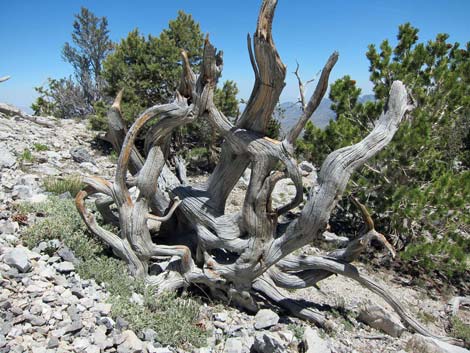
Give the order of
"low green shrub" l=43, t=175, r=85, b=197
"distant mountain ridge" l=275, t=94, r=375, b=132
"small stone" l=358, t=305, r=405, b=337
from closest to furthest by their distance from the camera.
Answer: "small stone" l=358, t=305, r=405, b=337
"distant mountain ridge" l=275, t=94, r=375, b=132
"low green shrub" l=43, t=175, r=85, b=197

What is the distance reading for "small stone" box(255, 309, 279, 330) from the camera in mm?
4766

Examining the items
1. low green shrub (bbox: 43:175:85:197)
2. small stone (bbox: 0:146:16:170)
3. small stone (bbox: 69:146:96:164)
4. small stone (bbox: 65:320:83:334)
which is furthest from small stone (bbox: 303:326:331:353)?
small stone (bbox: 69:146:96:164)

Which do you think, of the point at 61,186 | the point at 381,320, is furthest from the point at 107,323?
the point at 61,186

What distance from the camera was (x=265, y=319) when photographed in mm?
4859

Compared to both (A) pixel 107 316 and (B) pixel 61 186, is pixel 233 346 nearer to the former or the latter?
(A) pixel 107 316

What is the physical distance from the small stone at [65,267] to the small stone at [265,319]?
8.25ft

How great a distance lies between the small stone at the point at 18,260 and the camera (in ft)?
13.3

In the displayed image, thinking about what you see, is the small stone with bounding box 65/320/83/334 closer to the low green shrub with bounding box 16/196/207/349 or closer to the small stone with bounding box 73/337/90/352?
the small stone with bounding box 73/337/90/352

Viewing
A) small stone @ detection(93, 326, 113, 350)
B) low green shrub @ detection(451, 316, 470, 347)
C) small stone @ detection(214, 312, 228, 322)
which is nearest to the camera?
small stone @ detection(93, 326, 113, 350)

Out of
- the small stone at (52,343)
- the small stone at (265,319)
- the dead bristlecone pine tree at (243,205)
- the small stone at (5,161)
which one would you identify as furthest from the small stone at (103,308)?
the small stone at (5,161)

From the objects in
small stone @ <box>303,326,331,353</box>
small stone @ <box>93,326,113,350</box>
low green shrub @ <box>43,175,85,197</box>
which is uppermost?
A: low green shrub @ <box>43,175,85,197</box>

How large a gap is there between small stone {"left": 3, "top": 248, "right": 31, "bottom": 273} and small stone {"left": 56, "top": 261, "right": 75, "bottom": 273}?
0.35m

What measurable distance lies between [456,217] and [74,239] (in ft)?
24.6

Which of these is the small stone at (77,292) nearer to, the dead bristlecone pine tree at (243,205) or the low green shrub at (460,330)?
the dead bristlecone pine tree at (243,205)
